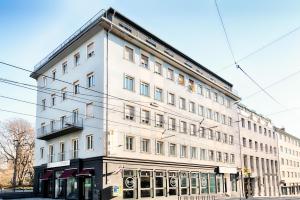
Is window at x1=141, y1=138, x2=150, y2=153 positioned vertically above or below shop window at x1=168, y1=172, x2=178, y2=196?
above

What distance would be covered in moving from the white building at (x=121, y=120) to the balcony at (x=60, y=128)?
0.33 feet

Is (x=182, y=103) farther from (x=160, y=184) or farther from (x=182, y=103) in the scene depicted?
(x=160, y=184)

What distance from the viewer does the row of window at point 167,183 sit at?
2739 centimetres

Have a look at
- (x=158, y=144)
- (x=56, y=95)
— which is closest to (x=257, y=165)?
(x=158, y=144)

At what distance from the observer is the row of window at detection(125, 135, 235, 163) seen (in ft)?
93.2

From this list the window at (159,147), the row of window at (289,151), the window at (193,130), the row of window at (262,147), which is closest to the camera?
the window at (159,147)

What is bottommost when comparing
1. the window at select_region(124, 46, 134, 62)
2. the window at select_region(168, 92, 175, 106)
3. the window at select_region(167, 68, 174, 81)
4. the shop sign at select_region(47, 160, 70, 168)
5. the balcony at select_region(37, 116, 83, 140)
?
the shop sign at select_region(47, 160, 70, 168)

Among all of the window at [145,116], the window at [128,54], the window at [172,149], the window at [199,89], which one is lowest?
the window at [172,149]

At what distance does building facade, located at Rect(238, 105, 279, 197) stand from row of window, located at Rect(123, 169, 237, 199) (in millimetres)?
9802

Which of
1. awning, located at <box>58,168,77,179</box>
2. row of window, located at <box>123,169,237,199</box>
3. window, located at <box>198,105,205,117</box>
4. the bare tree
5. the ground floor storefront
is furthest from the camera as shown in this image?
the bare tree

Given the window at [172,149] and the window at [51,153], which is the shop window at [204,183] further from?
the window at [51,153]

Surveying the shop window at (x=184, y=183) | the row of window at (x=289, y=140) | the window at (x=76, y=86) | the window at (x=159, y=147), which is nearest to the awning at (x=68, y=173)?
the window at (x=76, y=86)

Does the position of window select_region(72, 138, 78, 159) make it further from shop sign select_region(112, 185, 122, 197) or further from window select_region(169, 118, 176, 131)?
window select_region(169, 118, 176, 131)

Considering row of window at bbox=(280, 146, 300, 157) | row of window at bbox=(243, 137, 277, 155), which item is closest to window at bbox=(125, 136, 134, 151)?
row of window at bbox=(243, 137, 277, 155)
